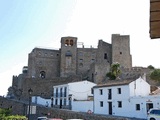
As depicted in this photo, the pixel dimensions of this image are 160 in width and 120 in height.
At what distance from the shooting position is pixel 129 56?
50969 millimetres

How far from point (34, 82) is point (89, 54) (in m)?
14.8

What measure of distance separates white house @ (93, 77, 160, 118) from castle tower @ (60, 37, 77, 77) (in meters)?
20.7

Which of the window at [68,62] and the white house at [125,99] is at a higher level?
the window at [68,62]

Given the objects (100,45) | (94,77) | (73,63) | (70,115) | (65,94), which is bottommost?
(70,115)

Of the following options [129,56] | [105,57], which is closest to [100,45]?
[105,57]

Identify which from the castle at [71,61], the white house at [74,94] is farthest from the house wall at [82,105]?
the castle at [71,61]

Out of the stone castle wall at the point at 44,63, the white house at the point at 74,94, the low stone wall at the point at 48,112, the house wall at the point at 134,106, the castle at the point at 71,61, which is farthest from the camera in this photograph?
the stone castle wall at the point at 44,63

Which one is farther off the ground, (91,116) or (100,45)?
(100,45)

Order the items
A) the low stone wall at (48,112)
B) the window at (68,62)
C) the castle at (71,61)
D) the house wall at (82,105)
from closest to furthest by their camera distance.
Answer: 1. the low stone wall at (48,112)
2. the house wall at (82,105)
3. the castle at (71,61)
4. the window at (68,62)

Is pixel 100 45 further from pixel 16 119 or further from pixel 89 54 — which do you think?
pixel 16 119

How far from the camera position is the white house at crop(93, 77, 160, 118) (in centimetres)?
2464

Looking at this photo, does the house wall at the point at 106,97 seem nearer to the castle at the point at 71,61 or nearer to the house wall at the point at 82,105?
the house wall at the point at 82,105

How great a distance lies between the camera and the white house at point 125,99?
80.8 ft

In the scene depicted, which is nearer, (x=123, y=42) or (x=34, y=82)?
(x=34, y=82)
